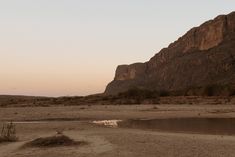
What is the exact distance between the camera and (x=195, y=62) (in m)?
138

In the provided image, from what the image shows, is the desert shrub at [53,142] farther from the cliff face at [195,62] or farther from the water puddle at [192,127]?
the cliff face at [195,62]

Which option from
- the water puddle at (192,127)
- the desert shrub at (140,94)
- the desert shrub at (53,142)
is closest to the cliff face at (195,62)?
the desert shrub at (140,94)

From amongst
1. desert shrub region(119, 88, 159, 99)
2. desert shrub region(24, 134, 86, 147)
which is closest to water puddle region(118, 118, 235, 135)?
desert shrub region(24, 134, 86, 147)

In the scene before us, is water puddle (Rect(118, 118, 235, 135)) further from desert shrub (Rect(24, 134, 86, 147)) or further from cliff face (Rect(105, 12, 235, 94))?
cliff face (Rect(105, 12, 235, 94))

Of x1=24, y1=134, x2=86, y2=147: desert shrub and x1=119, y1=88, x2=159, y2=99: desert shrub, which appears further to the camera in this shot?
x1=119, y1=88, x2=159, y2=99: desert shrub

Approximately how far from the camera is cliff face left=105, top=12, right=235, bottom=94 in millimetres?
118312

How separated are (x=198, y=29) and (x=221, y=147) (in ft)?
531

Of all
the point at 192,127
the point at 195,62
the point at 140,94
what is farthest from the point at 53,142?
the point at 195,62

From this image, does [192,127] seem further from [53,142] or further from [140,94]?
[140,94]

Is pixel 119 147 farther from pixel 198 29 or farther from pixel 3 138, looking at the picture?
pixel 198 29

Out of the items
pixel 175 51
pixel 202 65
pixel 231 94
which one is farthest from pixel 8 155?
pixel 175 51

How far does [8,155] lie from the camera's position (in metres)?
14.7

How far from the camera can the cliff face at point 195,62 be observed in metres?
118

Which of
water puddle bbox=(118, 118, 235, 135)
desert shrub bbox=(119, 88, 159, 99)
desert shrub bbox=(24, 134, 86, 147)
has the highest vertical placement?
desert shrub bbox=(119, 88, 159, 99)
